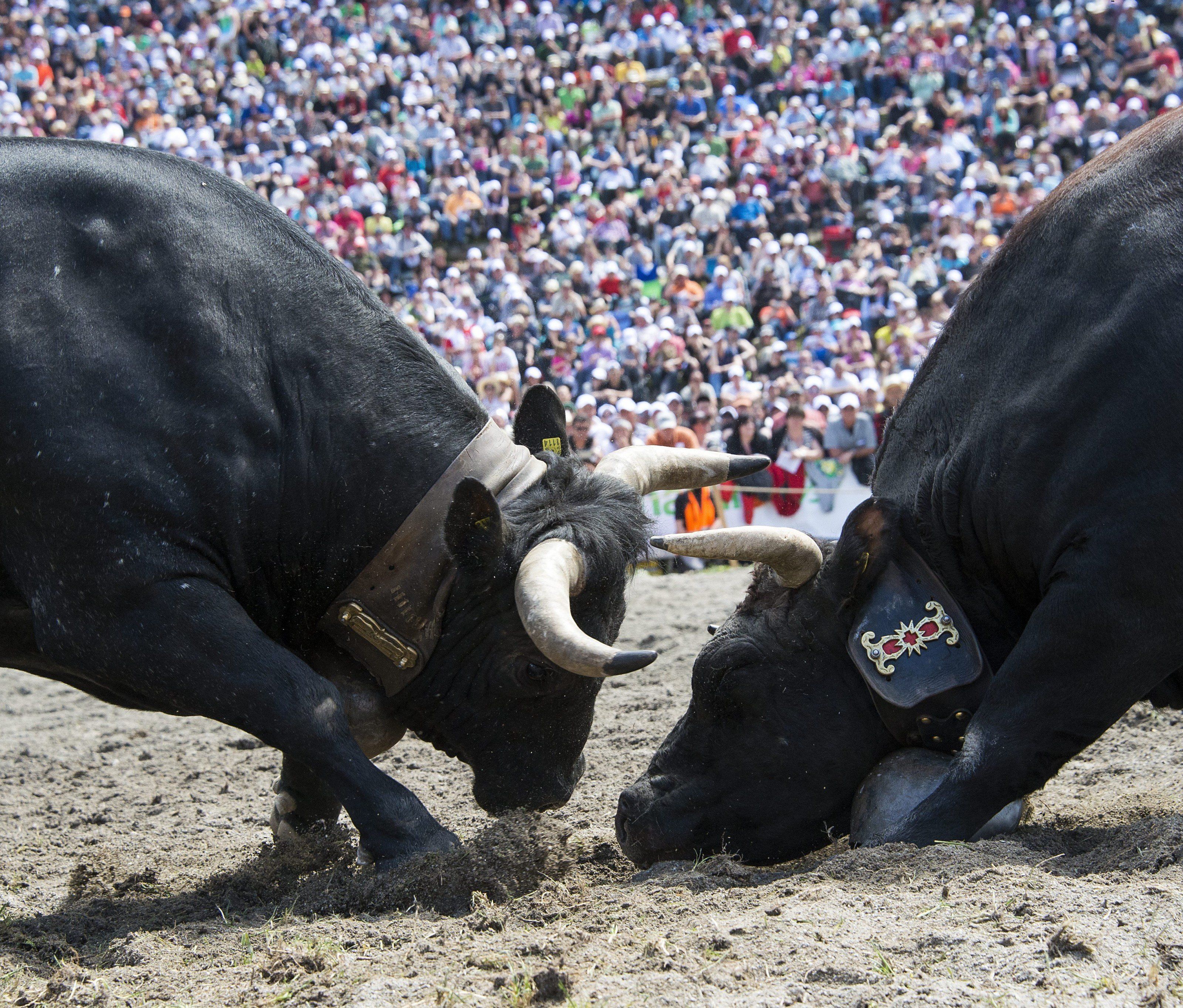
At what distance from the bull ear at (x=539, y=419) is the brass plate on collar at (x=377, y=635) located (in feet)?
3.26

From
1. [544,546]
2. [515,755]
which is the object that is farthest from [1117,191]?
[515,755]

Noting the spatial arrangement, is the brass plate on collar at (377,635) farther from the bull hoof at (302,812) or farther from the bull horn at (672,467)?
the bull horn at (672,467)

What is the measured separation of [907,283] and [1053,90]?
6603 mm

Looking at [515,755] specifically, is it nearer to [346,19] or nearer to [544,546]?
[544,546]

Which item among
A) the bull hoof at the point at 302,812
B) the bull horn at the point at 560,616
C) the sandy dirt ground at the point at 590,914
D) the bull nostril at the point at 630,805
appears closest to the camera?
the sandy dirt ground at the point at 590,914

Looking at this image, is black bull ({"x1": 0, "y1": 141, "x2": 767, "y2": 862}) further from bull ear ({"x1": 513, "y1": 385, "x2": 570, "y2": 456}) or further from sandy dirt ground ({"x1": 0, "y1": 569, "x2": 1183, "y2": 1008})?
sandy dirt ground ({"x1": 0, "y1": 569, "x2": 1183, "y2": 1008})

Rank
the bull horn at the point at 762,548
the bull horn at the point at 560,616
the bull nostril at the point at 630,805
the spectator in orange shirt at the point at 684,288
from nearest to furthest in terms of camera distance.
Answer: the bull horn at the point at 560,616 < the bull horn at the point at 762,548 < the bull nostril at the point at 630,805 < the spectator in orange shirt at the point at 684,288

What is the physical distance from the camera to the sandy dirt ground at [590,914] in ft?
9.68

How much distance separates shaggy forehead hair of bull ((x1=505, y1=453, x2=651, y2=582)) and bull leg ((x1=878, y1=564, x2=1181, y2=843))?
1308 millimetres

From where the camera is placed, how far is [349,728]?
445 cm

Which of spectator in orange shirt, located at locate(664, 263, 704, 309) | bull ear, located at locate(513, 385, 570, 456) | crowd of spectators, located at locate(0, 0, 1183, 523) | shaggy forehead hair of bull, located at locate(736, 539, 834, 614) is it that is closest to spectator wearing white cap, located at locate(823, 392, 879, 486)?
crowd of spectators, located at locate(0, 0, 1183, 523)

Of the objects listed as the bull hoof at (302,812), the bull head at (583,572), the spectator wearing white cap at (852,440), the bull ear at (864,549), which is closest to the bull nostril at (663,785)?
the bull head at (583,572)

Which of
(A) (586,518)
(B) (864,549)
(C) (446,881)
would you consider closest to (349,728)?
(C) (446,881)

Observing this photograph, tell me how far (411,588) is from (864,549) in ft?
5.31
